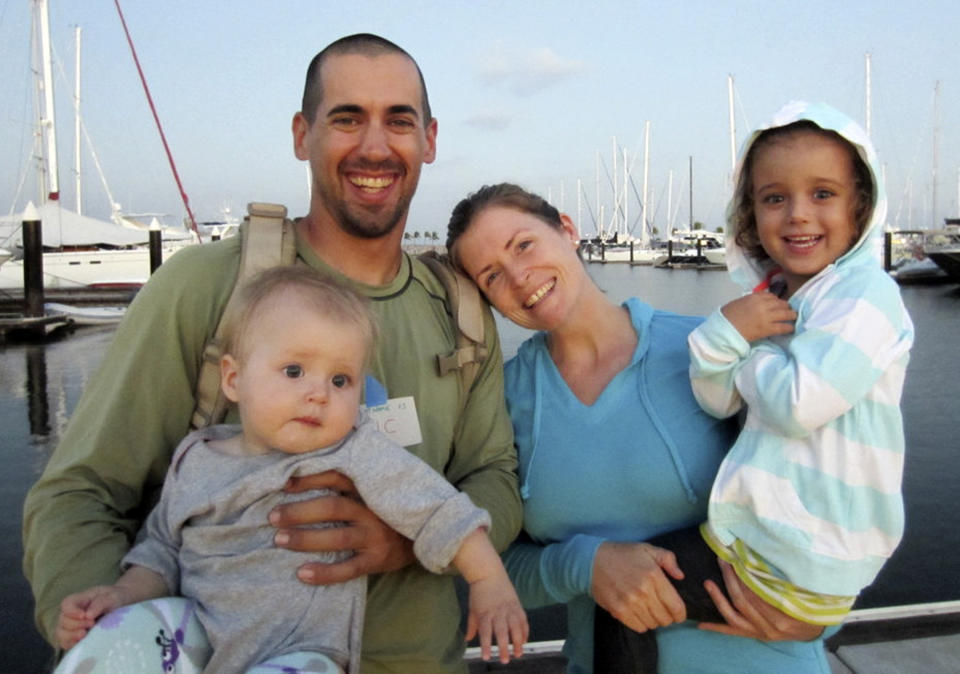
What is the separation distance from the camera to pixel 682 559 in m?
2.01

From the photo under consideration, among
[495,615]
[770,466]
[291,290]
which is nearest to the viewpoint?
[495,615]

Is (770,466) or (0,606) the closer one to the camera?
(770,466)

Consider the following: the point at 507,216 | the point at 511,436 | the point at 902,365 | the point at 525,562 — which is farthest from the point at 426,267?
the point at 902,365

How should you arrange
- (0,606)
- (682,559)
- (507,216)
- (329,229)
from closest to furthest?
(682,559) < (329,229) < (507,216) < (0,606)

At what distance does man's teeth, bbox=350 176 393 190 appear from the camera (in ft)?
7.15

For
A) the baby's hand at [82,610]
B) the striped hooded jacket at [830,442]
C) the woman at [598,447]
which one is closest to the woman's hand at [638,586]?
the woman at [598,447]

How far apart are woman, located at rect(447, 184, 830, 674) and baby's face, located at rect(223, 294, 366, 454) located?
2.53ft

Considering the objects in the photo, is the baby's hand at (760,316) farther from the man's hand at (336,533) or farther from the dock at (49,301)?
the dock at (49,301)

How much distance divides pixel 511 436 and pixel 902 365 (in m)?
1.09

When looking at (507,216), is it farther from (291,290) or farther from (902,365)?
(902,365)

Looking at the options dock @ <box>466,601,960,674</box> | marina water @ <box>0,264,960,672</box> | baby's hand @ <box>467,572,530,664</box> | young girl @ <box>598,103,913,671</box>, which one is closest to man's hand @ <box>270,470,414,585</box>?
baby's hand @ <box>467,572,530,664</box>

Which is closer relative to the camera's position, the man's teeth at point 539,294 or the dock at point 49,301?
the man's teeth at point 539,294

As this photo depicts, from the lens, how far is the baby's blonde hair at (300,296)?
1.73 m

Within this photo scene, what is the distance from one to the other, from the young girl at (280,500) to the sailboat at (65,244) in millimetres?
27480
